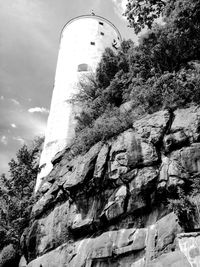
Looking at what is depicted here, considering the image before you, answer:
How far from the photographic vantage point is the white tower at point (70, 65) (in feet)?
54.4

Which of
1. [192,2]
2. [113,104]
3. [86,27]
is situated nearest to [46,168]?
[113,104]

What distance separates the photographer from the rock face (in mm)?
7030

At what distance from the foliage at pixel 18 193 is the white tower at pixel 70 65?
48.4 inches

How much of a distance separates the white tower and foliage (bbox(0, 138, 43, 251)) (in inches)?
48.4

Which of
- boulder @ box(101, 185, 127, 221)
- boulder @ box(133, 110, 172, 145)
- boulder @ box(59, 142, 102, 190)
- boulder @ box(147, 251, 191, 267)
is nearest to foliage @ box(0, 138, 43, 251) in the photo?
boulder @ box(59, 142, 102, 190)

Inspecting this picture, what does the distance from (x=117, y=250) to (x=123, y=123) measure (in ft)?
14.5

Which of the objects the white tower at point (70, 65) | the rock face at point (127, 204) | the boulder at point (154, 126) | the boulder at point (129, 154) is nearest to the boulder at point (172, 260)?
the rock face at point (127, 204)

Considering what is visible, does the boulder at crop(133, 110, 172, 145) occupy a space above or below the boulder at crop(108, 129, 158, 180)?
above

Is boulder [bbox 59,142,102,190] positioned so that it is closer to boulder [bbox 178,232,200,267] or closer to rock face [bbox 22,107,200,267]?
rock face [bbox 22,107,200,267]

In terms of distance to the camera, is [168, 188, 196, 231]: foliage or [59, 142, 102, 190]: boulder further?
[59, 142, 102, 190]: boulder

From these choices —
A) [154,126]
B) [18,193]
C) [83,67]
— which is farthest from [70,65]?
[154,126]

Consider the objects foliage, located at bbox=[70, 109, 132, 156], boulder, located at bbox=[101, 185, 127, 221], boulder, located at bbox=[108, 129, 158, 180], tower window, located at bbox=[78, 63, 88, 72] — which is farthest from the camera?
tower window, located at bbox=[78, 63, 88, 72]

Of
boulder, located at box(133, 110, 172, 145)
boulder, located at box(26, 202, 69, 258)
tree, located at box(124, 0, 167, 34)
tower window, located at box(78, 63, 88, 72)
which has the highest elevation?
tower window, located at box(78, 63, 88, 72)

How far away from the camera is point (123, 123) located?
9.93 meters
